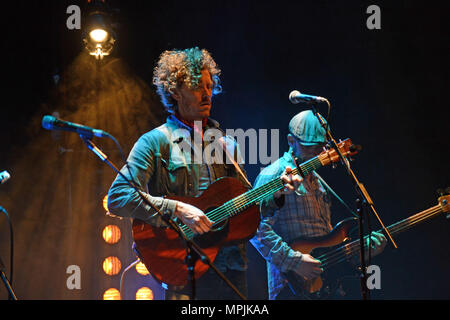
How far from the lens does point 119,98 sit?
557 centimetres

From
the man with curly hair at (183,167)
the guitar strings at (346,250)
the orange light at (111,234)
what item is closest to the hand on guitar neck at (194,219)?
the man with curly hair at (183,167)

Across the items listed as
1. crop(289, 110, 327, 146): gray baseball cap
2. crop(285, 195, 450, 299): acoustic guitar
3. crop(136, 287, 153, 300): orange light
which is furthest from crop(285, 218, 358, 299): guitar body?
crop(136, 287, 153, 300): orange light

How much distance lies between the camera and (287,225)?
415 cm

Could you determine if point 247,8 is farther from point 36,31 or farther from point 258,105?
point 36,31

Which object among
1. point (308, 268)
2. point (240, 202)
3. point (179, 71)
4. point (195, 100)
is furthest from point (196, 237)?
point (308, 268)

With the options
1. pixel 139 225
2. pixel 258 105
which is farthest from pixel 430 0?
pixel 139 225

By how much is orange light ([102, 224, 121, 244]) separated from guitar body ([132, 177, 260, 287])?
257 cm

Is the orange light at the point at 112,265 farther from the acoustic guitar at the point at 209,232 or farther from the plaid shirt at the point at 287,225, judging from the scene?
the acoustic guitar at the point at 209,232

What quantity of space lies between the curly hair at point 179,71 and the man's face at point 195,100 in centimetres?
3

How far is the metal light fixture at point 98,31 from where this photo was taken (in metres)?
4.91

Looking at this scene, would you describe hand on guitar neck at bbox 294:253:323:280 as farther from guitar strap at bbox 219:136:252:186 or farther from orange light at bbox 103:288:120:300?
orange light at bbox 103:288:120:300

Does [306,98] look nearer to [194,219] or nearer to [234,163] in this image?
[234,163]

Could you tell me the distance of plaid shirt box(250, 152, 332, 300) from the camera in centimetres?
392

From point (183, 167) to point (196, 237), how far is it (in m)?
0.47
